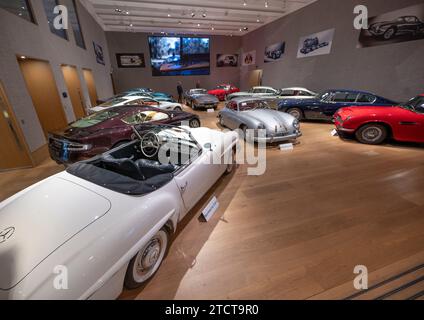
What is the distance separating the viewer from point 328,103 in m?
6.16

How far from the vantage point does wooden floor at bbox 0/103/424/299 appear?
162cm

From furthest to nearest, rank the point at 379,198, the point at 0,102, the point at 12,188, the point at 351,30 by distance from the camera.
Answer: the point at 351,30 → the point at 0,102 → the point at 12,188 → the point at 379,198

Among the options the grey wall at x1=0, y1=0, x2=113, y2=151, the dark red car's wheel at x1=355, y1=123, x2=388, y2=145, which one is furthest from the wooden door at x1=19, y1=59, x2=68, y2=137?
the dark red car's wheel at x1=355, y1=123, x2=388, y2=145

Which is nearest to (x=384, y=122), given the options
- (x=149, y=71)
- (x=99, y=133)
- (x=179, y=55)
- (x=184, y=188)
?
(x=184, y=188)

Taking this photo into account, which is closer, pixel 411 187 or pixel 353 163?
pixel 411 187

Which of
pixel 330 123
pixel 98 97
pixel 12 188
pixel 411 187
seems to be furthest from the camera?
pixel 98 97

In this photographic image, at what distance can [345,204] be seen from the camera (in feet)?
8.43

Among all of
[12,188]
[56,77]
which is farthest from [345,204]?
[56,77]

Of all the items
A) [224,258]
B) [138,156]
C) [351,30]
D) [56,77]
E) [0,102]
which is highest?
[351,30]

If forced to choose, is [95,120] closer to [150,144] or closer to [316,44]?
[150,144]

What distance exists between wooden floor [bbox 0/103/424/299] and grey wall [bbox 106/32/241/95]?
13022mm

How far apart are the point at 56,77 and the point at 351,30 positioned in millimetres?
10967

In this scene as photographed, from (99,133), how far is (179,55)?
14.1m

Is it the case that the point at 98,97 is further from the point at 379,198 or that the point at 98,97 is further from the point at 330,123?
the point at 379,198
